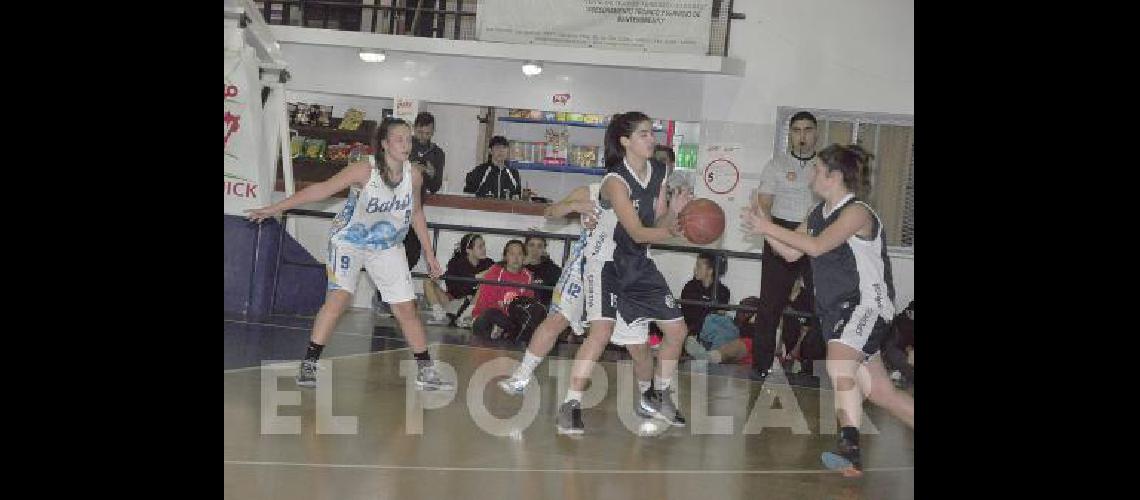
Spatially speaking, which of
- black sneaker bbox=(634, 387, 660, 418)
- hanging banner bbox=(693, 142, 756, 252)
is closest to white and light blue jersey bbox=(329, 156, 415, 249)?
black sneaker bbox=(634, 387, 660, 418)

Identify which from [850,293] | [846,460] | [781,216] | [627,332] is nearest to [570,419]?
[627,332]

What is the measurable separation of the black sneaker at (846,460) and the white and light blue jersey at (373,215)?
9.47 ft

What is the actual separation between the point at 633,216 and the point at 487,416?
1.32 m

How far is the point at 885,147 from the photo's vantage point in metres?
14.1

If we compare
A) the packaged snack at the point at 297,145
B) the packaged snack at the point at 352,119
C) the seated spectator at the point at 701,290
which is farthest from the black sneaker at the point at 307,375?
the packaged snack at the point at 352,119

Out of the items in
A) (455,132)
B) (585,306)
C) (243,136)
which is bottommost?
(585,306)

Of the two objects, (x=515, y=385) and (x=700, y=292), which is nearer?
(x=515, y=385)

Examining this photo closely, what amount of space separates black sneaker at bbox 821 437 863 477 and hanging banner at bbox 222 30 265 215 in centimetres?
642

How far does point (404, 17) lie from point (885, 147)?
6127 millimetres

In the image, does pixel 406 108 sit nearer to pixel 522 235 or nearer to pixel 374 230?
pixel 522 235

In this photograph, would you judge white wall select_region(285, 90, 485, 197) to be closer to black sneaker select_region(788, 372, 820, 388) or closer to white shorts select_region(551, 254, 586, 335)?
black sneaker select_region(788, 372, 820, 388)

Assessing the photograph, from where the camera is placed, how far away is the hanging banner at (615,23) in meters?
13.7

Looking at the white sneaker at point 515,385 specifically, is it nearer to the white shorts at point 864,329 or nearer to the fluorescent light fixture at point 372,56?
the white shorts at point 864,329
